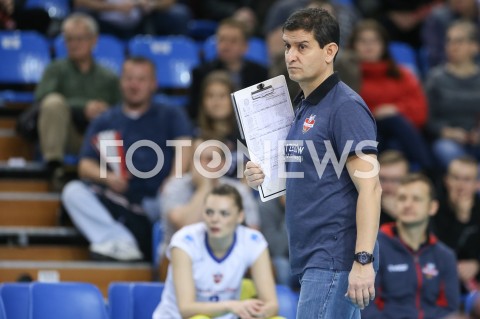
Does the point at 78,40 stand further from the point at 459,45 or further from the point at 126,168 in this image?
the point at 459,45

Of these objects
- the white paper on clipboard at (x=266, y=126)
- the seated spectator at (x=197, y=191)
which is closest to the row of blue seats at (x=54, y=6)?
the seated spectator at (x=197, y=191)

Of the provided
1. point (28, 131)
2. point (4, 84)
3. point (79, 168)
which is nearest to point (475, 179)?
point (79, 168)

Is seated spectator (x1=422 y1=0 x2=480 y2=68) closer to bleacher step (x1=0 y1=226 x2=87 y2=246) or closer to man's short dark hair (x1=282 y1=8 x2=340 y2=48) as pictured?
bleacher step (x1=0 y1=226 x2=87 y2=246)

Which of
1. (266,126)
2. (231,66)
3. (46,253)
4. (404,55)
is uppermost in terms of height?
(404,55)

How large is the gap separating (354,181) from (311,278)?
435 mm

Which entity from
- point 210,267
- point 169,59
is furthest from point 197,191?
point 169,59

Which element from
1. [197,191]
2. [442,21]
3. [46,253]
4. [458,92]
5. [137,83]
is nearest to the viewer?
[197,191]

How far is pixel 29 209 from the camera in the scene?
823 centimetres

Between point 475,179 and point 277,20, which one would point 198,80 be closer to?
point 277,20

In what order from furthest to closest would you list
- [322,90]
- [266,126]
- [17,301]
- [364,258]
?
[17,301] < [266,126] < [322,90] < [364,258]

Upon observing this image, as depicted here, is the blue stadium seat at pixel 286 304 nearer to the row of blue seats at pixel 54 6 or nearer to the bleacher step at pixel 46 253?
the bleacher step at pixel 46 253

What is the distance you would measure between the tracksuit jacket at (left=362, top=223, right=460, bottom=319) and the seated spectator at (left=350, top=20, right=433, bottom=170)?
2317mm

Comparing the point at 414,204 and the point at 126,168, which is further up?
the point at 126,168

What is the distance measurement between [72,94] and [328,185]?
4.83 metres
